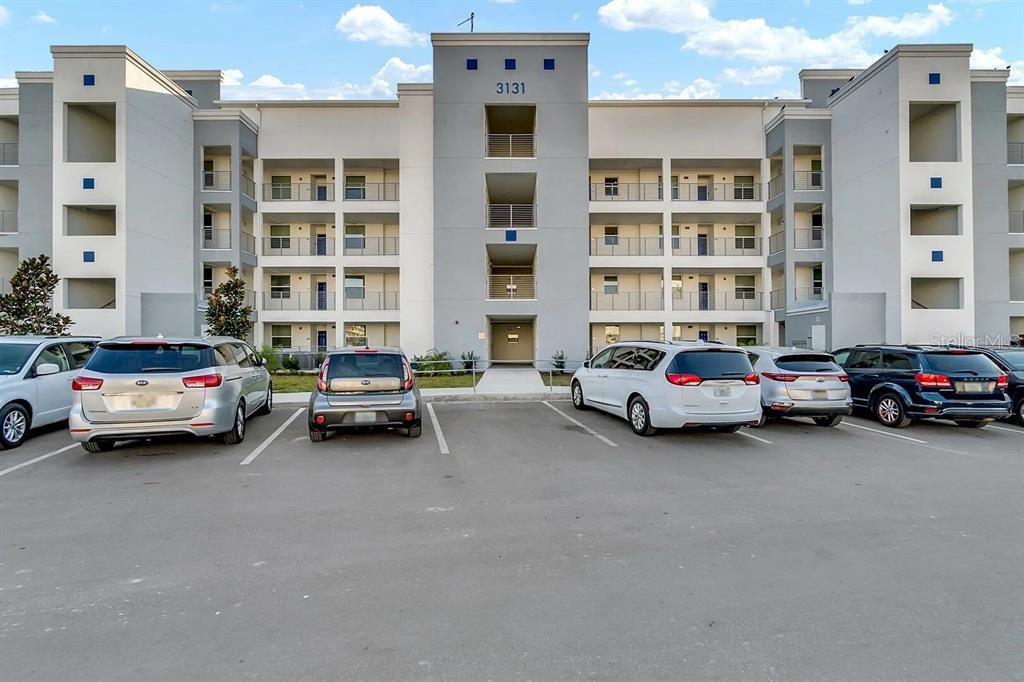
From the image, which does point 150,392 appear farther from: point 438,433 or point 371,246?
point 371,246

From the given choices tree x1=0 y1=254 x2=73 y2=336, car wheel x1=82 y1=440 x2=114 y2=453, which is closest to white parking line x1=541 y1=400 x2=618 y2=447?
car wheel x1=82 y1=440 x2=114 y2=453

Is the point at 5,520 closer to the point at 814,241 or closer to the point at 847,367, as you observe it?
the point at 847,367

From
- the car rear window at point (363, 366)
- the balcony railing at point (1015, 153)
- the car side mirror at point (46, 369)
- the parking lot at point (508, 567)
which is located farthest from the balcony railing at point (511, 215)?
the balcony railing at point (1015, 153)

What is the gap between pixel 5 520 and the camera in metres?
5.00

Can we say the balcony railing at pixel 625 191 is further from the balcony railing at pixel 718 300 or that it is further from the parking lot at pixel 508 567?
the parking lot at pixel 508 567

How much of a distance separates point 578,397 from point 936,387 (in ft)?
23.2

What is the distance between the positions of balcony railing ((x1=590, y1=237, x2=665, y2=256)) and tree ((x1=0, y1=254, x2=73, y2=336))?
22.6m

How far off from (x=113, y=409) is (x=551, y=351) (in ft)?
54.5

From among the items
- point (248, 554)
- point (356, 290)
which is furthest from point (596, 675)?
point (356, 290)

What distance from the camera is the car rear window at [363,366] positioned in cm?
820

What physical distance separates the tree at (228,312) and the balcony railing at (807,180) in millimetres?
26552

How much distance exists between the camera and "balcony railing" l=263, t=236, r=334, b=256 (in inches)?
1062

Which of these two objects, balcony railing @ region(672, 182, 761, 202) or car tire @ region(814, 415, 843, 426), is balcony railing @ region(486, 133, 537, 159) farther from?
car tire @ region(814, 415, 843, 426)

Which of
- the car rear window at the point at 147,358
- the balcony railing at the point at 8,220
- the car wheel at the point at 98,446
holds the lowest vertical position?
the car wheel at the point at 98,446
